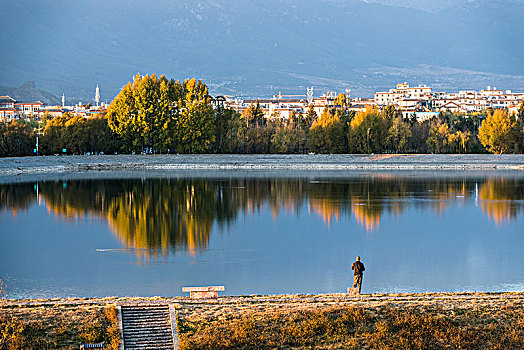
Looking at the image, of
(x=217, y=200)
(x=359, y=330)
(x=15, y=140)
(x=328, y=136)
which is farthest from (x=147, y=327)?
(x=328, y=136)

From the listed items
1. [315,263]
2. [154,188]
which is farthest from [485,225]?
[154,188]

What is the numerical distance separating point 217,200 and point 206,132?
33.8 metres

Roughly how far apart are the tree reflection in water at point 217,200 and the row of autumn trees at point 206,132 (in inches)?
742

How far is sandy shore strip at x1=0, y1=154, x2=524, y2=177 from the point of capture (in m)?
64.8

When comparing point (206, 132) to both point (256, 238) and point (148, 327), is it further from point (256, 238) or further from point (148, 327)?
point (148, 327)

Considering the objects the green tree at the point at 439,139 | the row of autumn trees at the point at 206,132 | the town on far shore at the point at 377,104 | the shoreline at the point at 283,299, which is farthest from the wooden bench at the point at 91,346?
the town on far shore at the point at 377,104

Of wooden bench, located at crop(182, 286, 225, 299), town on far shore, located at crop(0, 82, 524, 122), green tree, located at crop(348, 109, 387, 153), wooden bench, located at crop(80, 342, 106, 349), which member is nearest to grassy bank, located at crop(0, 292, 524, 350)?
wooden bench, located at crop(80, 342, 106, 349)

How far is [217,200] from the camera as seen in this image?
3719 cm

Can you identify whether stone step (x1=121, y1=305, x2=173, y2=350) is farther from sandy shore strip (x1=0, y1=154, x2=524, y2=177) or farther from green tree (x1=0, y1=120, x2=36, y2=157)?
green tree (x1=0, y1=120, x2=36, y2=157)

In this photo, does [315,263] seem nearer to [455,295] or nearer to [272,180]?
[455,295]

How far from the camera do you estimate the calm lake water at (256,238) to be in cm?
→ 1838

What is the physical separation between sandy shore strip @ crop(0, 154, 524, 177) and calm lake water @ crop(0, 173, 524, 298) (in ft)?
63.8

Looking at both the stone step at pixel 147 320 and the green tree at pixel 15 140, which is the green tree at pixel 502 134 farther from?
the stone step at pixel 147 320

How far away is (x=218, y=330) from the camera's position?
1231cm
